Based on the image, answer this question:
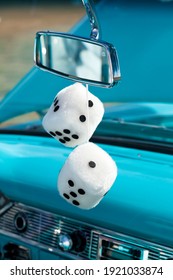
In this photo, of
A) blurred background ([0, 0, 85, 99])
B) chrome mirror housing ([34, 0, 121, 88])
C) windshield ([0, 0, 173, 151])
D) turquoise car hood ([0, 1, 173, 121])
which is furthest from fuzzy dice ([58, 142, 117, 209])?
blurred background ([0, 0, 85, 99])

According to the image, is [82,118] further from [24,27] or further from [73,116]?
[24,27]

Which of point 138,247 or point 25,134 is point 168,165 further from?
point 25,134

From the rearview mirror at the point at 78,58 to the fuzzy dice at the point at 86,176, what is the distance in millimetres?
218

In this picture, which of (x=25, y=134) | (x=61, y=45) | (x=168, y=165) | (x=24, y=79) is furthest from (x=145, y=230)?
(x=24, y=79)

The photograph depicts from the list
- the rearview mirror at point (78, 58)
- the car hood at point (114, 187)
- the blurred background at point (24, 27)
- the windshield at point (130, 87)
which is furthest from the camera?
the blurred background at point (24, 27)

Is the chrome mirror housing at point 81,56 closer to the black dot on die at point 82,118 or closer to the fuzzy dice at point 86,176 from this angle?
the black dot on die at point 82,118

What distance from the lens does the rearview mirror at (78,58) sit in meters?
2.08

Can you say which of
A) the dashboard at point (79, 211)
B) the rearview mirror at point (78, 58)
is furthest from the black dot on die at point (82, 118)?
the dashboard at point (79, 211)

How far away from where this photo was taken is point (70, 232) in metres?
2.64

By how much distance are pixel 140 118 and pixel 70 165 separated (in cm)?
97

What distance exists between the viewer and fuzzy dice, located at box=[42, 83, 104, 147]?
7.03 ft

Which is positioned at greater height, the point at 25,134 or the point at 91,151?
the point at 25,134

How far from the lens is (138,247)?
96.5 inches

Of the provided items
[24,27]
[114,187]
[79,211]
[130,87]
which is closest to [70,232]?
[79,211]
